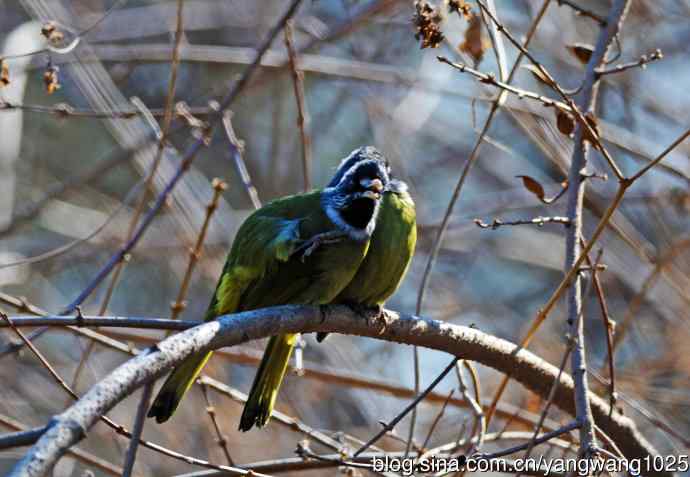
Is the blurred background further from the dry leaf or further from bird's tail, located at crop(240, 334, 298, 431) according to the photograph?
bird's tail, located at crop(240, 334, 298, 431)

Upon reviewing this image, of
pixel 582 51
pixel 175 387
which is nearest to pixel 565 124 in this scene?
pixel 582 51

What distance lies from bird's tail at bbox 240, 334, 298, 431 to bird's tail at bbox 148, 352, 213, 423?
45cm

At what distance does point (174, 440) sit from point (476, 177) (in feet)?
12.4

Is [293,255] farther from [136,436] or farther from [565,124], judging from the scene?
[136,436]

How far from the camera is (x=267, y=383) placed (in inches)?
154

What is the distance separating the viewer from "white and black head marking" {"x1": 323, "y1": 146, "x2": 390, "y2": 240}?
3.82 metres

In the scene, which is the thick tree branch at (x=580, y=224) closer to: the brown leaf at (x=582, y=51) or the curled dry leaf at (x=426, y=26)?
the brown leaf at (x=582, y=51)

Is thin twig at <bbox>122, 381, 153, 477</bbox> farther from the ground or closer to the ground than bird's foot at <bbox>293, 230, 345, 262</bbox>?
closer to the ground

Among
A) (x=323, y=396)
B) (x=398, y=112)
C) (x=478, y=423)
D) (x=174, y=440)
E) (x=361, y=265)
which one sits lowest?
(x=478, y=423)

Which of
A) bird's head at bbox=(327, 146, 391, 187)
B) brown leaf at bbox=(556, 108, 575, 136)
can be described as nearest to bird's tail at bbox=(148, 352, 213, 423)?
bird's head at bbox=(327, 146, 391, 187)

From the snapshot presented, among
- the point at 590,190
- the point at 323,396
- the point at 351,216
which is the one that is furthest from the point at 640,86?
the point at 351,216

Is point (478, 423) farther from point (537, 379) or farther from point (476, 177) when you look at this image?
point (476, 177)

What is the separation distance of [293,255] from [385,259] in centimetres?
37

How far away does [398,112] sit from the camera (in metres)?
7.45
